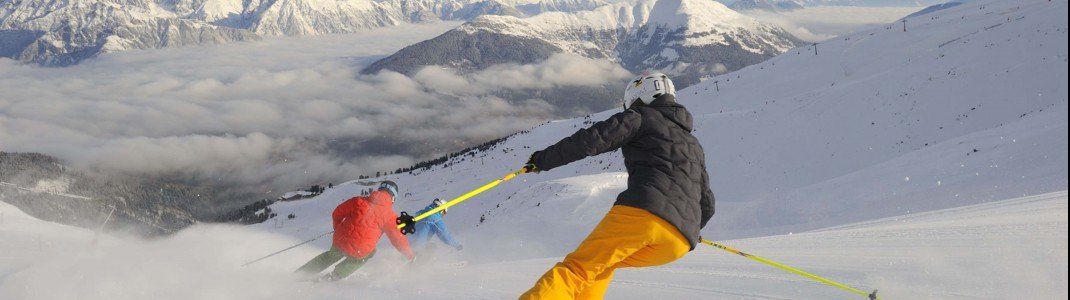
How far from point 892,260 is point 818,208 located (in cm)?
960

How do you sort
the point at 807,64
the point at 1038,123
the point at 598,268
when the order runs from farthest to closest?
the point at 807,64 < the point at 1038,123 < the point at 598,268

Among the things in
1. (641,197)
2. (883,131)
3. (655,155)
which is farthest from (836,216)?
(883,131)

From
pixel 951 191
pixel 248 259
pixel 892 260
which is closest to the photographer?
pixel 892 260

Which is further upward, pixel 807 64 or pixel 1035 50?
pixel 807 64

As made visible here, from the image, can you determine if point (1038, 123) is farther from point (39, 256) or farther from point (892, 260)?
point (39, 256)

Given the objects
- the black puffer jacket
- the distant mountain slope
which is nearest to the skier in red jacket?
the black puffer jacket

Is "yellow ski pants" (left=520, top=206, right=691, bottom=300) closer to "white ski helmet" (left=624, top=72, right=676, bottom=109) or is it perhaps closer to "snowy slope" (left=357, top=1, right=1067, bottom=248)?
"white ski helmet" (left=624, top=72, right=676, bottom=109)

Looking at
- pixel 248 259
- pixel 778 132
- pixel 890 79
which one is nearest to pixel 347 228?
pixel 248 259

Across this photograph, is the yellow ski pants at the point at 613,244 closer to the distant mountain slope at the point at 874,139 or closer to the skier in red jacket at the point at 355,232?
the skier in red jacket at the point at 355,232

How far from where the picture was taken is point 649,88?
4.86 meters

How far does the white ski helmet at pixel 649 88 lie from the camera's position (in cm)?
482

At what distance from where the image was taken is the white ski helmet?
15.8 ft

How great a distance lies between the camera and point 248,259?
8.88 meters

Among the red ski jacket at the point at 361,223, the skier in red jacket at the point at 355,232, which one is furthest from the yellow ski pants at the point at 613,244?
the red ski jacket at the point at 361,223
